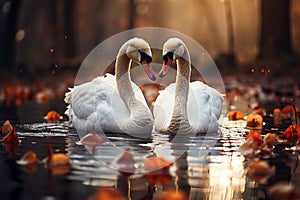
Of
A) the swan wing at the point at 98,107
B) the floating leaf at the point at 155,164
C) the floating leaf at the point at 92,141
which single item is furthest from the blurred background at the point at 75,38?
the floating leaf at the point at 155,164

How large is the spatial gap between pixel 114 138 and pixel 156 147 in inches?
45.9

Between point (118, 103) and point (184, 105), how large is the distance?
1011mm

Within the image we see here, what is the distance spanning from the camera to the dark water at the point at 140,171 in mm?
7156

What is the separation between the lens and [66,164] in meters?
8.56

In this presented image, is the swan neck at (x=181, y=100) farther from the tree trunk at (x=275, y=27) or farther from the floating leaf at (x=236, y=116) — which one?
the tree trunk at (x=275, y=27)

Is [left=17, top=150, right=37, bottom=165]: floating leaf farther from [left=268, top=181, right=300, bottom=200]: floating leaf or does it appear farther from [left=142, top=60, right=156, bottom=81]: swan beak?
[left=142, top=60, right=156, bottom=81]: swan beak

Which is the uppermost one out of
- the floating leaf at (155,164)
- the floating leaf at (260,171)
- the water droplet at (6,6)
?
the water droplet at (6,6)

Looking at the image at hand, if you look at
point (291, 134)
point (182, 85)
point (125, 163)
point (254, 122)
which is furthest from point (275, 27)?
point (125, 163)

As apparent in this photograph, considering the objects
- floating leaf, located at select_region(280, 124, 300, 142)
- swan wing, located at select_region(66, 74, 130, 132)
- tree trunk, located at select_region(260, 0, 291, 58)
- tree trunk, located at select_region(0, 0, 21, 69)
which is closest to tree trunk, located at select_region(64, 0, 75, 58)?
tree trunk, located at select_region(0, 0, 21, 69)

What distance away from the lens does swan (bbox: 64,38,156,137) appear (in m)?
11.8

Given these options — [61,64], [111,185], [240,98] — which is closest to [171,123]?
[111,185]

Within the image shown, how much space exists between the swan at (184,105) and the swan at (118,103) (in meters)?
0.30

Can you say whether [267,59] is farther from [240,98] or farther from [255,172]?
[255,172]

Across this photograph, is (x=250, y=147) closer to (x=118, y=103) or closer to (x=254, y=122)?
(x=118, y=103)
